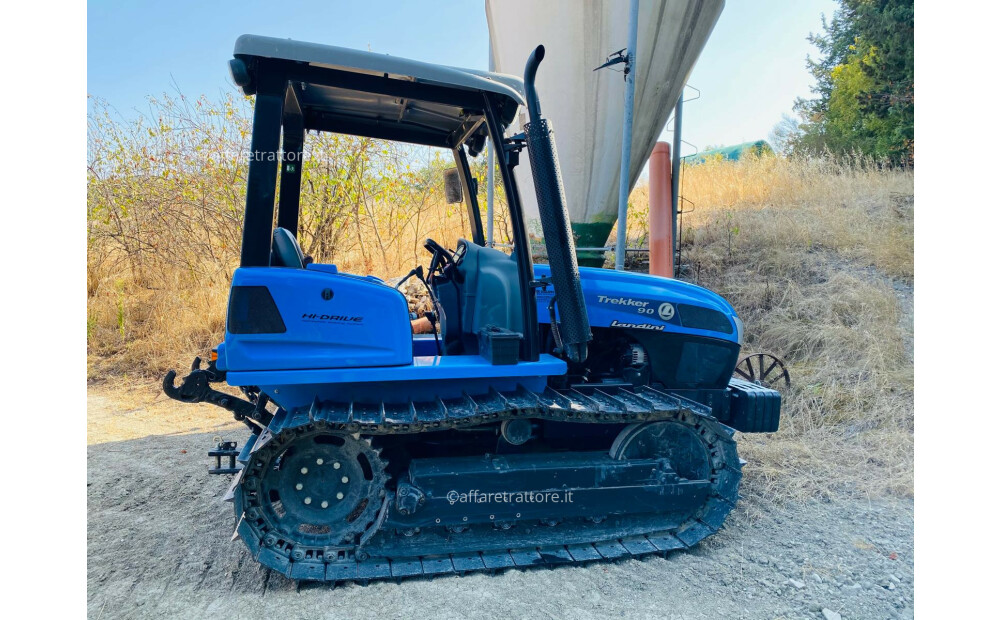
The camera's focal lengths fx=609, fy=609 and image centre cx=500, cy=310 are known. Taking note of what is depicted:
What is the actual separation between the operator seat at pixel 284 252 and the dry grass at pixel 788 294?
10.6 feet

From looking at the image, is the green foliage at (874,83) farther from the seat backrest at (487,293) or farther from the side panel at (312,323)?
the side panel at (312,323)

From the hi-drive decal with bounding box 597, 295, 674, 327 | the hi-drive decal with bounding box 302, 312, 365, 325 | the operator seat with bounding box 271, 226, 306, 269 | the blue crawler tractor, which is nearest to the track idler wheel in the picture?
the blue crawler tractor

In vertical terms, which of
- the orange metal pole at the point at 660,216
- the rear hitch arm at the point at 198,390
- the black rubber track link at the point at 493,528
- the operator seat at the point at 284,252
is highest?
the orange metal pole at the point at 660,216

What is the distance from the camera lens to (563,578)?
114 inches

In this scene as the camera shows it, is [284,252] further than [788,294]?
No

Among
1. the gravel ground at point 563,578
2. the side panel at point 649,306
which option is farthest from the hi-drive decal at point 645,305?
the gravel ground at point 563,578

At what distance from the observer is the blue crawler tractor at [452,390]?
2.81 m

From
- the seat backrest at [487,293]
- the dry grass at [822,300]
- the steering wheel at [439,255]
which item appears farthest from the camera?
the dry grass at [822,300]

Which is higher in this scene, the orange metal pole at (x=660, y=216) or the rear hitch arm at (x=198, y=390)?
the orange metal pole at (x=660, y=216)

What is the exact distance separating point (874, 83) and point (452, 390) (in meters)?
12.2

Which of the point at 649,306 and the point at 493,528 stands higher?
the point at 649,306

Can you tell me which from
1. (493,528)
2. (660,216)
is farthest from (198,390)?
(660,216)

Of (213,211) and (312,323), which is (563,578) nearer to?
(312,323)

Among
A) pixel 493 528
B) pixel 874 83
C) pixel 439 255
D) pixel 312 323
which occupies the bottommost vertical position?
pixel 493 528
